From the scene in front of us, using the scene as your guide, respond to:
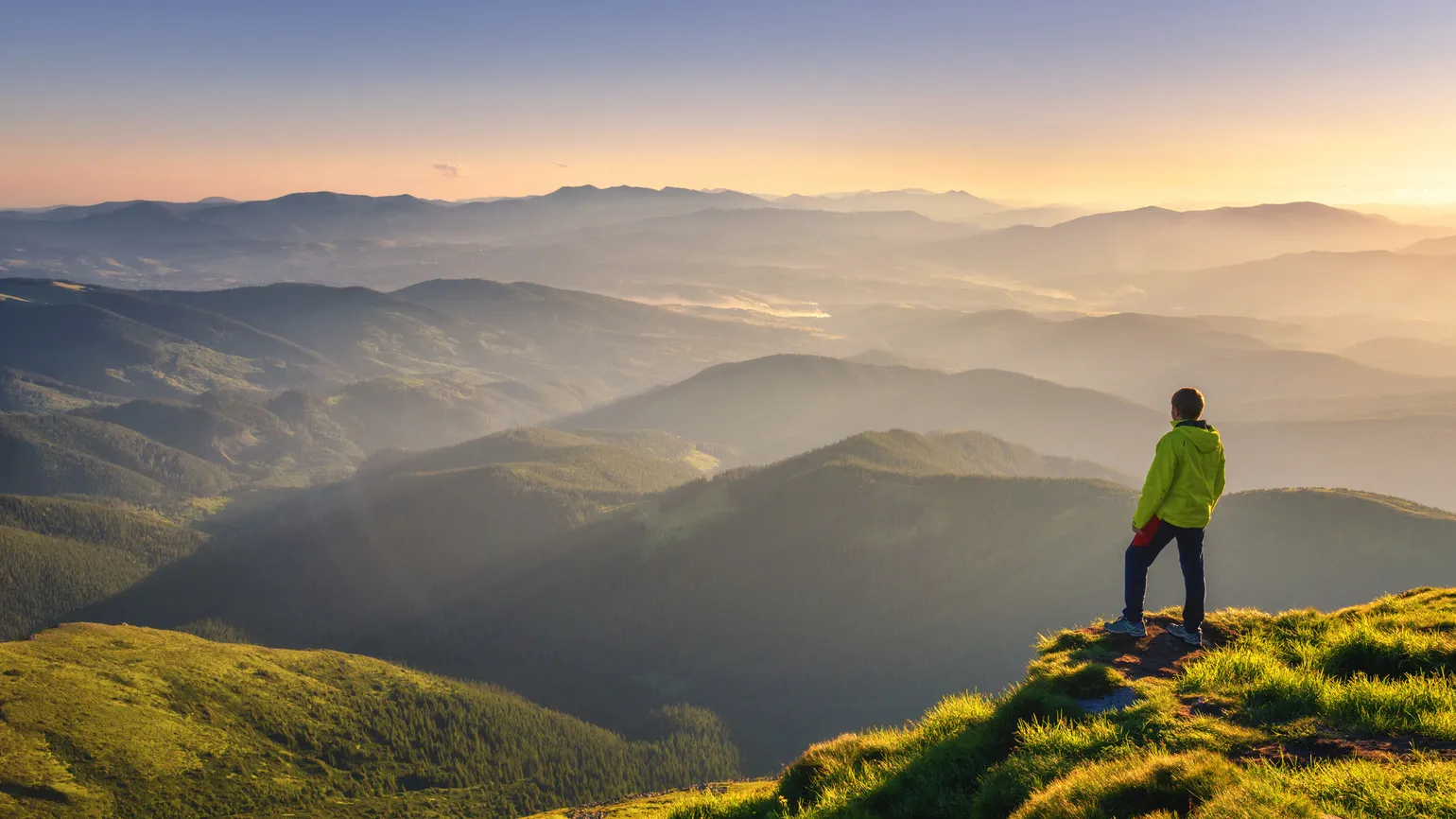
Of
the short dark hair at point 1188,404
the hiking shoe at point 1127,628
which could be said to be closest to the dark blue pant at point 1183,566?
the hiking shoe at point 1127,628

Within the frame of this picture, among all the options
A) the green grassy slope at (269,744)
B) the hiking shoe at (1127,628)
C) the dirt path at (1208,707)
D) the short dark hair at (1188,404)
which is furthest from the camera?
the green grassy slope at (269,744)

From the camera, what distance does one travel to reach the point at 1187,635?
17578 millimetres

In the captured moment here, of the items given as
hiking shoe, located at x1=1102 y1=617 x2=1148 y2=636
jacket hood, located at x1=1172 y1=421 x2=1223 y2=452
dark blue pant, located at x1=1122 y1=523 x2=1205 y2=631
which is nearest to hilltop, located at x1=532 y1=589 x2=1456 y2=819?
hiking shoe, located at x1=1102 y1=617 x2=1148 y2=636

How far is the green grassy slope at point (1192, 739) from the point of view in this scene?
9.25m

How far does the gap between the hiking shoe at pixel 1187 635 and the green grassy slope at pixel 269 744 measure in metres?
170

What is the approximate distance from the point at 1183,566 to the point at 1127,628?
2085 millimetres

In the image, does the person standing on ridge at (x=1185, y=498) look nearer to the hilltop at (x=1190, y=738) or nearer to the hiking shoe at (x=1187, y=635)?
the hiking shoe at (x=1187, y=635)

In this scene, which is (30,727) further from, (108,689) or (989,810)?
(989,810)

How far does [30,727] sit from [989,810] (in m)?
214

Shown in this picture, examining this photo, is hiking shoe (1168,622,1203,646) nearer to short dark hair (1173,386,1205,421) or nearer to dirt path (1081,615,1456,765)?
dirt path (1081,615,1456,765)

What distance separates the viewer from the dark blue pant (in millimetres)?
17016

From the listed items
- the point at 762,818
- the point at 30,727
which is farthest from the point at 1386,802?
the point at 30,727

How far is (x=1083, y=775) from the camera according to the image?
411 inches

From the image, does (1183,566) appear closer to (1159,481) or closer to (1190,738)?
(1159,481)
